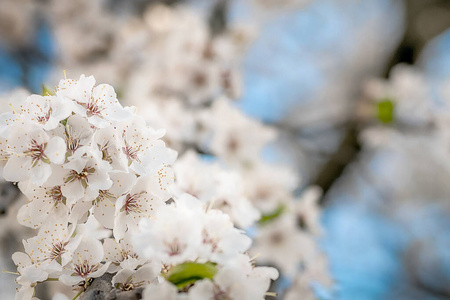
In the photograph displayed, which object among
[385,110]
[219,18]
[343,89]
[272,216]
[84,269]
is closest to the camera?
[84,269]

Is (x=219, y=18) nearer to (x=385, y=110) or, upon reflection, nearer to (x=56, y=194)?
(x=385, y=110)

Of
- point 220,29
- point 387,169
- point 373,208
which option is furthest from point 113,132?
point 387,169

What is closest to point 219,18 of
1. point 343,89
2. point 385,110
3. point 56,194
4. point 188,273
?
point 385,110

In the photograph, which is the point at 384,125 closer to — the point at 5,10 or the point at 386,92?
the point at 386,92

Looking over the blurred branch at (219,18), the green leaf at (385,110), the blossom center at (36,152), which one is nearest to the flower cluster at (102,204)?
the blossom center at (36,152)

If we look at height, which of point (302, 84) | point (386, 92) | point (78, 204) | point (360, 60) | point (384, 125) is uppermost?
point (360, 60)

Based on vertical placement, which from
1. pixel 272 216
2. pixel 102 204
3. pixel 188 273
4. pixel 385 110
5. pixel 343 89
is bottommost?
pixel 188 273

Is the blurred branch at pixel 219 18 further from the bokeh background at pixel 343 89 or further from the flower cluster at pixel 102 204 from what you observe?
the flower cluster at pixel 102 204
